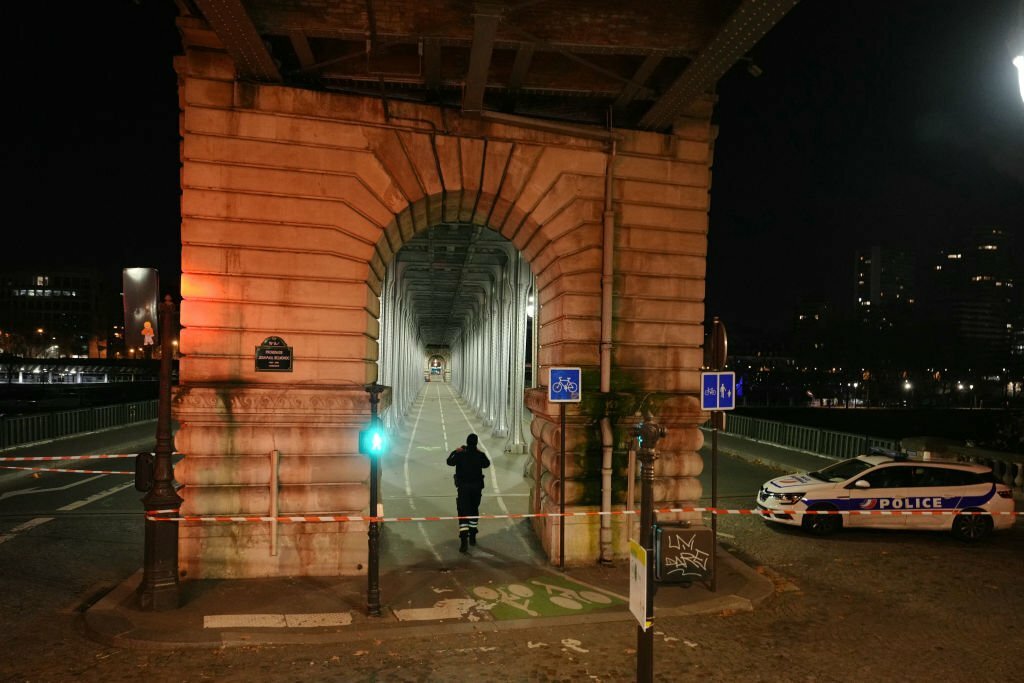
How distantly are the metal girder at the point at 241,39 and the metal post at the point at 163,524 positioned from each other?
11.1 feet

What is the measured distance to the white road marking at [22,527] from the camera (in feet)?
35.6

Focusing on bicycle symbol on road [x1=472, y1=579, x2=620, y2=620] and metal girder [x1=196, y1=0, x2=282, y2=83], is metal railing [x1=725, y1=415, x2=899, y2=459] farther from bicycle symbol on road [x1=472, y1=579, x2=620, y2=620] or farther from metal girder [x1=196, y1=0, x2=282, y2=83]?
metal girder [x1=196, y1=0, x2=282, y2=83]

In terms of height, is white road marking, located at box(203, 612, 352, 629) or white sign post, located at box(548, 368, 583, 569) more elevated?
white sign post, located at box(548, 368, 583, 569)

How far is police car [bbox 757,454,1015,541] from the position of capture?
11.9 metres

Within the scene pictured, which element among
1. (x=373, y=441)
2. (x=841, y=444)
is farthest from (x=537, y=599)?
(x=841, y=444)

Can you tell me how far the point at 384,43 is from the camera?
846 centimetres

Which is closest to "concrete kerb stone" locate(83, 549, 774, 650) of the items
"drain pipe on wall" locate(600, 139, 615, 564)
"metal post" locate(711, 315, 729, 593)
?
"metal post" locate(711, 315, 729, 593)

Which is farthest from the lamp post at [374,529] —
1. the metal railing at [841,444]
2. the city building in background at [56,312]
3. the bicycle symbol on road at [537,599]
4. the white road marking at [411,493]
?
the city building in background at [56,312]

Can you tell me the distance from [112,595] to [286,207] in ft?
18.6

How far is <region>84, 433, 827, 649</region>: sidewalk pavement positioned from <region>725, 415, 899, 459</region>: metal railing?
37.4 feet

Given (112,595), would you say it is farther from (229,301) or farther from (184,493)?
(229,301)

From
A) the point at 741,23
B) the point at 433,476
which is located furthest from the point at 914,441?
the point at 741,23

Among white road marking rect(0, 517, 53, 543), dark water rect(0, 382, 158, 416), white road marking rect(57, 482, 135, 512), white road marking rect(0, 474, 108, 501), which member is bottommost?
white road marking rect(57, 482, 135, 512)

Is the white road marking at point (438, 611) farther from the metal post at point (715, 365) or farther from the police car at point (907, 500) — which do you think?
the police car at point (907, 500)
